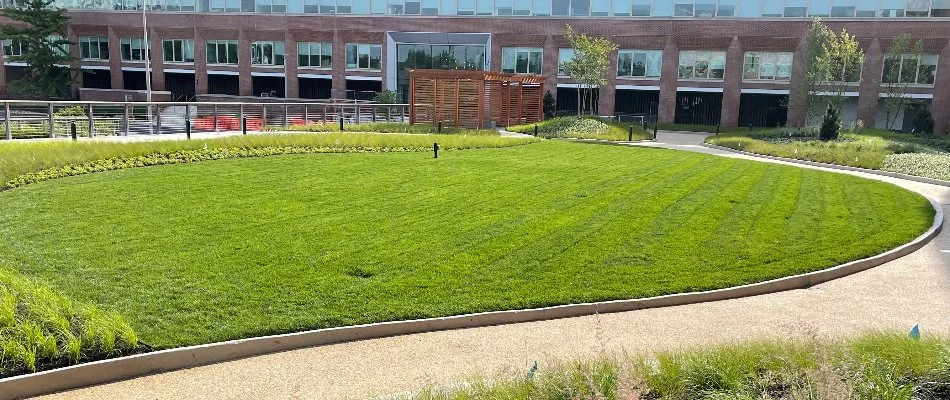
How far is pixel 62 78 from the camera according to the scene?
60094 mm

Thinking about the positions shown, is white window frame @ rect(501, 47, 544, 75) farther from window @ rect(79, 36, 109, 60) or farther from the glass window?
window @ rect(79, 36, 109, 60)

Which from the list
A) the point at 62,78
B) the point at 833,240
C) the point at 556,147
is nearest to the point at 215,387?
the point at 833,240

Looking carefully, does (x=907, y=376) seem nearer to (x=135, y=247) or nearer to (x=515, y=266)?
(x=515, y=266)

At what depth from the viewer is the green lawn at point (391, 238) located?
325 inches

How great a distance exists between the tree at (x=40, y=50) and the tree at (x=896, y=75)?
193 ft

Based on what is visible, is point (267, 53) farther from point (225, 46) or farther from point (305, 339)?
point (305, 339)

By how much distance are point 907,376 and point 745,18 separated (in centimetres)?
Result: 5046

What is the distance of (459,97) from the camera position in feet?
125

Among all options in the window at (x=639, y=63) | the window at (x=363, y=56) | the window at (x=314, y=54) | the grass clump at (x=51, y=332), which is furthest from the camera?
the window at (x=314, y=54)

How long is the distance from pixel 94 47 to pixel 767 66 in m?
53.1

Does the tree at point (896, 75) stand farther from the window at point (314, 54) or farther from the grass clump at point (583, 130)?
the window at point (314, 54)

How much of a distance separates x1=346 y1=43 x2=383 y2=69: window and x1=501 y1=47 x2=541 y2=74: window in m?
9.60

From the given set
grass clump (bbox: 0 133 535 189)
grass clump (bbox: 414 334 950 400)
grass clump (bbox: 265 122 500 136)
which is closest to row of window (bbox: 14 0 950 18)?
grass clump (bbox: 265 122 500 136)

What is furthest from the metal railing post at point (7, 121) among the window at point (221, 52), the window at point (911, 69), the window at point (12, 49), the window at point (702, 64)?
the window at point (12, 49)
